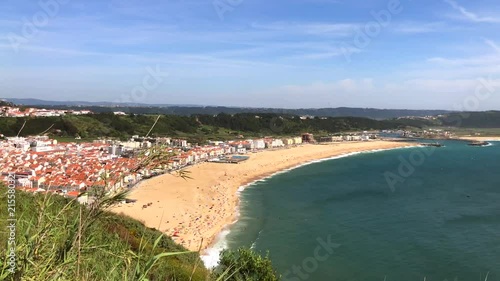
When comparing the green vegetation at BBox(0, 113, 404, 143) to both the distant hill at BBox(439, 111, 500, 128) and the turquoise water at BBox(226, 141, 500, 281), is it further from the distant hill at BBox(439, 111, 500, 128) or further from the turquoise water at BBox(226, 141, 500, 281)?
the distant hill at BBox(439, 111, 500, 128)

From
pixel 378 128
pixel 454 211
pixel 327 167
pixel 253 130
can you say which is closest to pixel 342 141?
pixel 253 130

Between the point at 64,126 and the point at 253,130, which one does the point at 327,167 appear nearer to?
the point at 64,126

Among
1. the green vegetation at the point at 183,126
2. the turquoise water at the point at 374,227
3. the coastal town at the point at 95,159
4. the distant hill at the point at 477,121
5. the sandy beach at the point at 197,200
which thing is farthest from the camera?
the distant hill at the point at 477,121

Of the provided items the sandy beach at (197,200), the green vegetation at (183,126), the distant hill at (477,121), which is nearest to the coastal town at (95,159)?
the sandy beach at (197,200)

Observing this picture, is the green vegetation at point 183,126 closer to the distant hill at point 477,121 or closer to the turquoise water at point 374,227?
the turquoise water at point 374,227

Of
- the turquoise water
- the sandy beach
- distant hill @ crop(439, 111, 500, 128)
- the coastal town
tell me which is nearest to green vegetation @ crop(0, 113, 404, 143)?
the coastal town

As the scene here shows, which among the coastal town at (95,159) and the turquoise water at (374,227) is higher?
the coastal town at (95,159)

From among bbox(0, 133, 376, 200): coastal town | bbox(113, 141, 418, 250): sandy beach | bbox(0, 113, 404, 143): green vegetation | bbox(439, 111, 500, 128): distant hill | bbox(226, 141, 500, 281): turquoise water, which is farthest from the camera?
bbox(439, 111, 500, 128): distant hill
